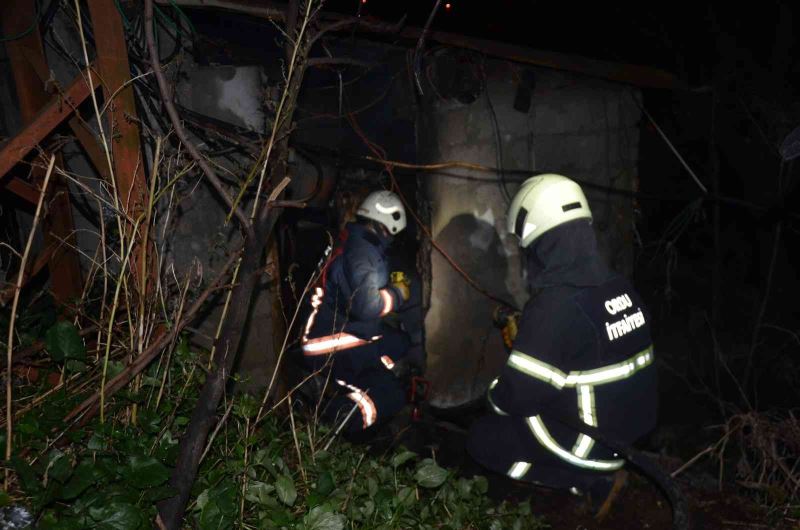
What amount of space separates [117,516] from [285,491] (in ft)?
2.25

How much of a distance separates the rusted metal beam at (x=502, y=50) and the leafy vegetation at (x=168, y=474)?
6.64ft

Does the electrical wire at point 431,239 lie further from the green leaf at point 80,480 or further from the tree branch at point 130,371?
the green leaf at point 80,480

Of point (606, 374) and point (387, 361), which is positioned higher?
point (606, 374)

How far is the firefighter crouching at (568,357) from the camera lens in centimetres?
360

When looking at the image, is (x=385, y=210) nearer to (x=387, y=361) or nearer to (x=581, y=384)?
(x=387, y=361)

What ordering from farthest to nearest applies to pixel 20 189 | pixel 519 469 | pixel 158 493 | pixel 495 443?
pixel 495 443
pixel 519 469
pixel 20 189
pixel 158 493

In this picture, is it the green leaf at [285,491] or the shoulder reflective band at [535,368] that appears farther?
the shoulder reflective band at [535,368]

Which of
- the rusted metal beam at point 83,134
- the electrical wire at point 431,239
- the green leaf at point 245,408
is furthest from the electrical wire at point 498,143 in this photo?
the rusted metal beam at point 83,134

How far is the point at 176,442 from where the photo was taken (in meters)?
2.60

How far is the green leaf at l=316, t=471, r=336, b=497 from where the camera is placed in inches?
104

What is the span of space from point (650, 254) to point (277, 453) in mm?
5400

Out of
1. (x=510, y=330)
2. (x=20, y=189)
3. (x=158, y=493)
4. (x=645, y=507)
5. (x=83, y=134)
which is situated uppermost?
(x=83, y=134)

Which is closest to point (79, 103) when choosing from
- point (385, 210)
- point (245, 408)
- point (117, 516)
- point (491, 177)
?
point (245, 408)

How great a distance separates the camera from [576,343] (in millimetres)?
3639
